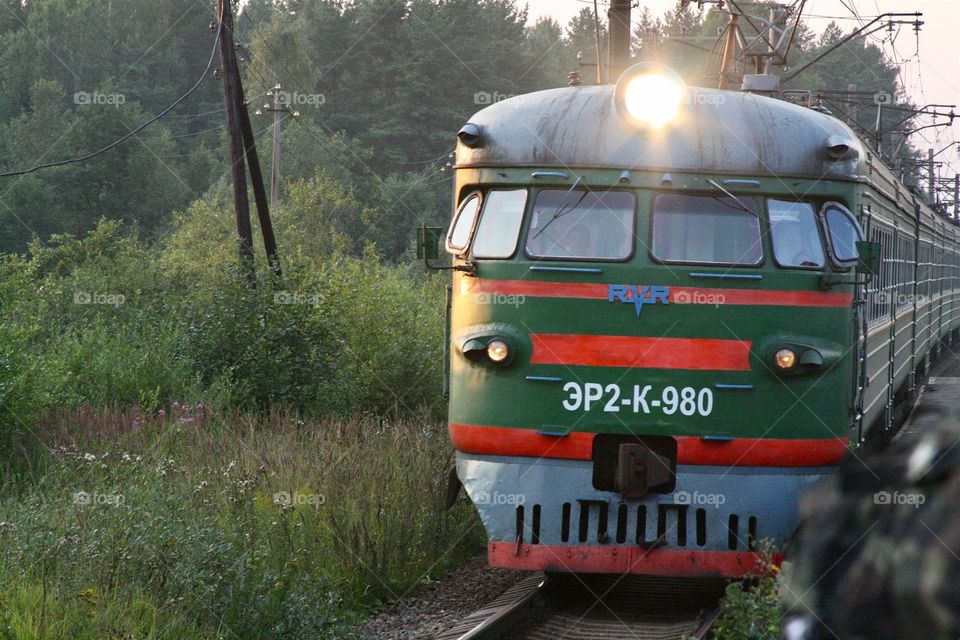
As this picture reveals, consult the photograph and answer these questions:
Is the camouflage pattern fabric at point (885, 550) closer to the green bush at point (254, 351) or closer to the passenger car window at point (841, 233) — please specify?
the passenger car window at point (841, 233)

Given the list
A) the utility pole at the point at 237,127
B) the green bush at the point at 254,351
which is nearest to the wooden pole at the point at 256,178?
the utility pole at the point at 237,127

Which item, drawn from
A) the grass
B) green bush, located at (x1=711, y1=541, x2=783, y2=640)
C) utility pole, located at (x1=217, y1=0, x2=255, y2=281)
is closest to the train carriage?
green bush, located at (x1=711, y1=541, x2=783, y2=640)

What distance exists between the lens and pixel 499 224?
23.7 ft

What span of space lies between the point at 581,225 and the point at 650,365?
37.9 inches

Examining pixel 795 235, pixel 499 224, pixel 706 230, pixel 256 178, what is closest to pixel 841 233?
pixel 795 235

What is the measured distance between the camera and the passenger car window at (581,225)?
23.0 ft

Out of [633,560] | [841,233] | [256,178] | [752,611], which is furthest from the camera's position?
[256,178]

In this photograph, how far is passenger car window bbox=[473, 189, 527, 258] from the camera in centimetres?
714

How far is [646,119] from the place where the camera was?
7.11 m

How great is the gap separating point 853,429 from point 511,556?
2.59 m

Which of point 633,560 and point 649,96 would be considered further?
point 649,96

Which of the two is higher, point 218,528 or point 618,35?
point 618,35

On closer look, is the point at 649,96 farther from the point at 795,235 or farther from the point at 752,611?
the point at 752,611

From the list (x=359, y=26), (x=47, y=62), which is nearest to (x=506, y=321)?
(x=359, y=26)
